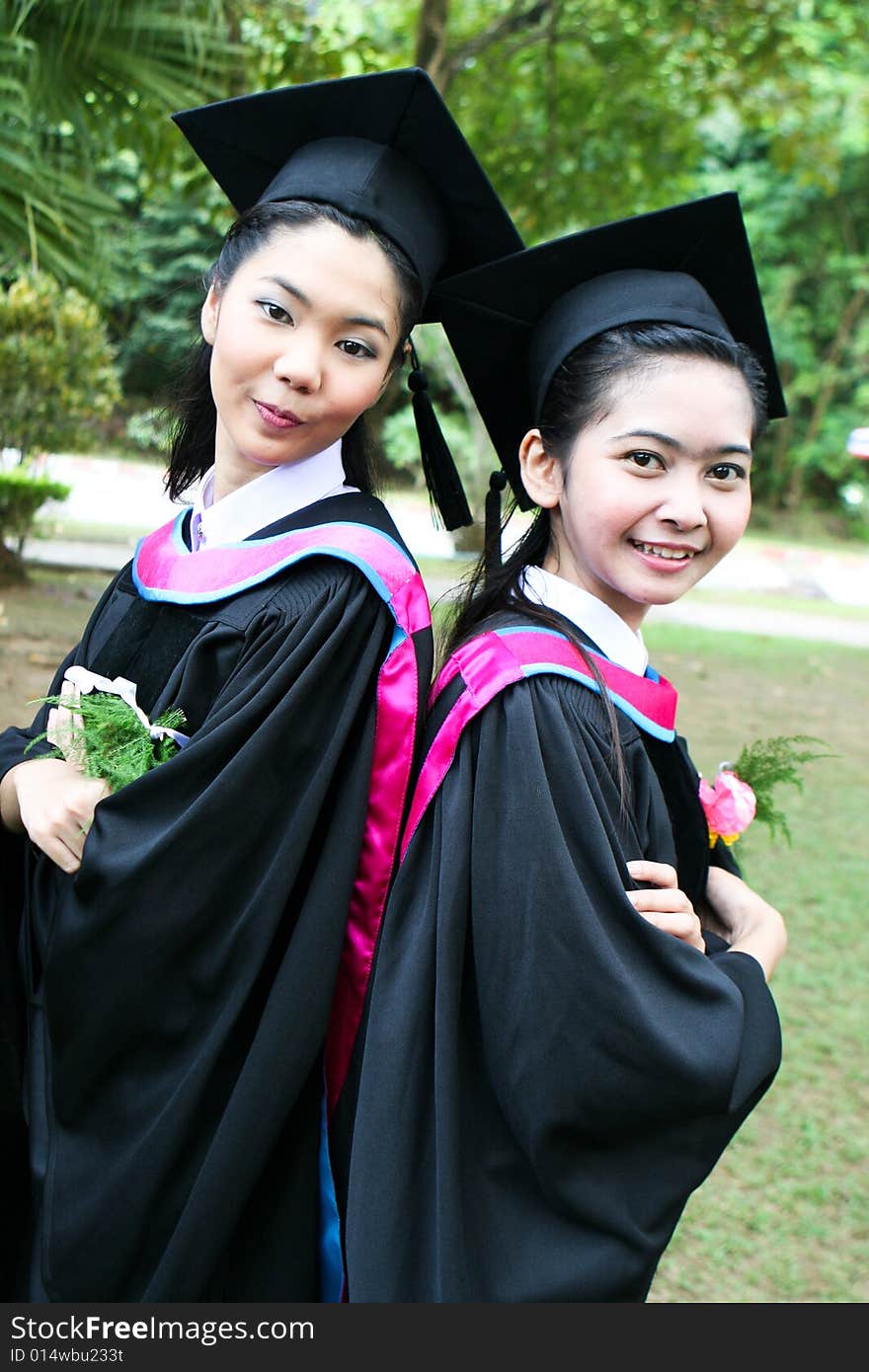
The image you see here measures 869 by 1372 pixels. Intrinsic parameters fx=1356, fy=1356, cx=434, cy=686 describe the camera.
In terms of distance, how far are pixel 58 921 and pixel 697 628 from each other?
10.0 metres

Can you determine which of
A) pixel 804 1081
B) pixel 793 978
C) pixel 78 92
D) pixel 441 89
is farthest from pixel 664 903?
pixel 441 89

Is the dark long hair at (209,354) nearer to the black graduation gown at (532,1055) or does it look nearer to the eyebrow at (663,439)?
the eyebrow at (663,439)

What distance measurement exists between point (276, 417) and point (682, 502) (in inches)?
22.8

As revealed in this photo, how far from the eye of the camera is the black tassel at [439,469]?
7.26 ft

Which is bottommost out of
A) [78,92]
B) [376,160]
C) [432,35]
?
[376,160]

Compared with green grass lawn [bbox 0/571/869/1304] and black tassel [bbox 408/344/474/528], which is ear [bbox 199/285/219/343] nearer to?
black tassel [bbox 408/344/474/528]

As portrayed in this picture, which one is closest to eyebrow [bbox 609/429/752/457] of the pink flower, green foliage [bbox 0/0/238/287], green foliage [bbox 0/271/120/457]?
the pink flower

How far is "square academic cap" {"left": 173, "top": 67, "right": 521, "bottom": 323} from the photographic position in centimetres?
194

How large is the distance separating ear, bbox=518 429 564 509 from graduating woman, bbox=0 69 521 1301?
0.21 m

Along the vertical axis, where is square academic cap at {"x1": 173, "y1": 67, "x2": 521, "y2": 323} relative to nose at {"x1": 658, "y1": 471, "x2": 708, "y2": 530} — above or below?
above

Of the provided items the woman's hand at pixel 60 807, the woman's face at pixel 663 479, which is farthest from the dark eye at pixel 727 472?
the woman's hand at pixel 60 807

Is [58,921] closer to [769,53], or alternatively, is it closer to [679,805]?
[679,805]

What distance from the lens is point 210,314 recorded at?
2.06m

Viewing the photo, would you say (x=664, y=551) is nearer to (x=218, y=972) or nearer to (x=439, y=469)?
(x=439, y=469)
